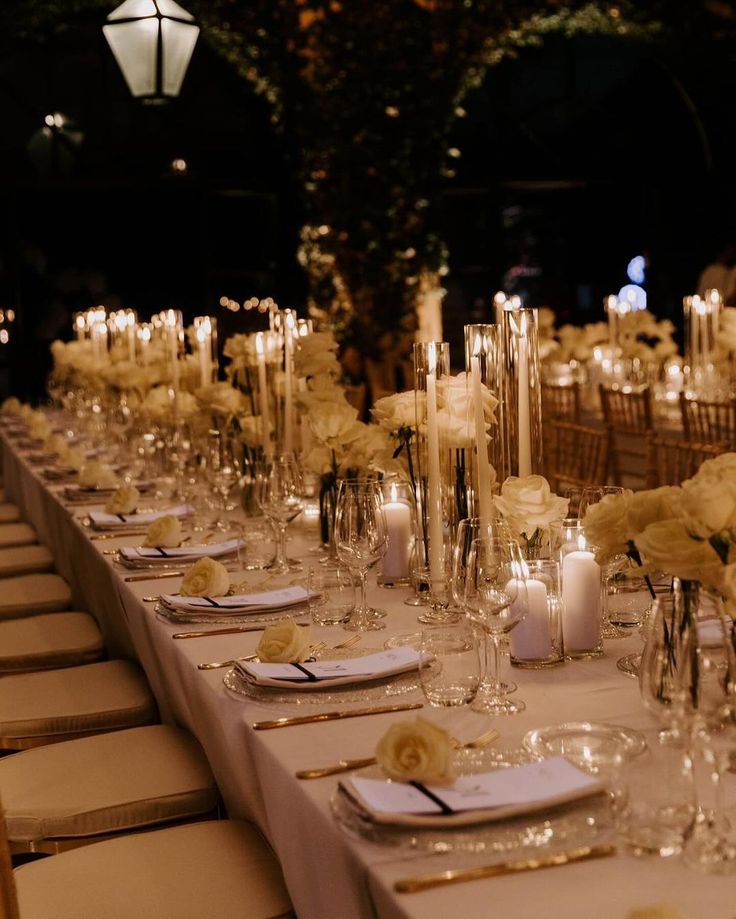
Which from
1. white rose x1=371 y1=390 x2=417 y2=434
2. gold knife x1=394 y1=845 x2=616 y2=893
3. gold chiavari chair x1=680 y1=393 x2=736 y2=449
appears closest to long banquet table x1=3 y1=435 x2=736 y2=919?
gold knife x1=394 y1=845 x2=616 y2=893

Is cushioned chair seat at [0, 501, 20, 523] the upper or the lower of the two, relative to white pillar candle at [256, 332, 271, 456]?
lower

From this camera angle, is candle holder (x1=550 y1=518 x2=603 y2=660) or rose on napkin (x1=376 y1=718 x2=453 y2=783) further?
candle holder (x1=550 y1=518 x2=603 y2=660)

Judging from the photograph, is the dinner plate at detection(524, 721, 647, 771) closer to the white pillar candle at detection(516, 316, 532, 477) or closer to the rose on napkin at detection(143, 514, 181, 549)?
the white pillar candle at detection(516, 316, 532, 477)

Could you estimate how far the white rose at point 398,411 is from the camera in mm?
2627

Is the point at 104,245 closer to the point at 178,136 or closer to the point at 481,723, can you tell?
the point at 178,136

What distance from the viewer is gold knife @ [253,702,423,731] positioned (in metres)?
1.82

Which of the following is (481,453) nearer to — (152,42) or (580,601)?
(580,601)

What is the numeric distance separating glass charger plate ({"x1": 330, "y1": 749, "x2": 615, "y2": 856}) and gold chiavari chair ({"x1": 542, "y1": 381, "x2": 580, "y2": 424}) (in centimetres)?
492

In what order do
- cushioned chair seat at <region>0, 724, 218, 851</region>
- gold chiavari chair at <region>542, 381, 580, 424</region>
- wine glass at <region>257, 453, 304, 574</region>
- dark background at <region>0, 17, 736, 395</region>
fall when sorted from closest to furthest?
1. cushioned chair seat at <region>0, 724, 218, 851</region>
2. wine glass at <region>257, 453, 304, 574</region>
3. gold chiavari chair at <region>542, 381, 580, 424</region>
4. dark background at <region>0, 17, 736, 395</region>

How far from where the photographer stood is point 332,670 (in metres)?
1.98

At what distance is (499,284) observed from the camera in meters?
11.5

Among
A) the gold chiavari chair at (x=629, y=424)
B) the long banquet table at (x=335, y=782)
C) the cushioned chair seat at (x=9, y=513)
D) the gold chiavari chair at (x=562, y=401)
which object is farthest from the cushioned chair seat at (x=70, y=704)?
the gold chiavari chair at (x=562, y=401)

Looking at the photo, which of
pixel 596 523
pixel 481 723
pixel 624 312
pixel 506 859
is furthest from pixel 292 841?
pixel 624 312

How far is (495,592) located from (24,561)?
10.7 ft
